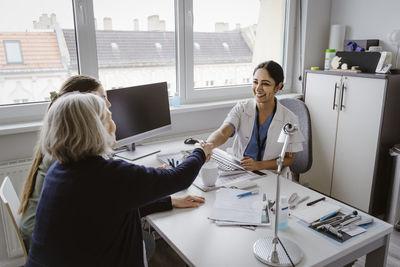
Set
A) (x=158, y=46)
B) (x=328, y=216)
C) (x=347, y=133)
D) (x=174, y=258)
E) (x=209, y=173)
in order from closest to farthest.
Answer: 1. (x=328, y=216)
2. (x=209, y=173)
3. (x=174, y=258)
4. (x=158, y=46)
5. (x=347, y=133)

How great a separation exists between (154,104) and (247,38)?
59.3 inches

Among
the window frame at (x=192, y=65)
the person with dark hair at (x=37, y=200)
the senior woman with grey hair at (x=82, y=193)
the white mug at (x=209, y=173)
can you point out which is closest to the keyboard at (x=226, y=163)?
A: the white mug at (x=209, y=173)

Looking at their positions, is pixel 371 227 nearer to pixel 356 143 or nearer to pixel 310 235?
pixel 310 235

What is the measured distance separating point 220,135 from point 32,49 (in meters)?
1.37

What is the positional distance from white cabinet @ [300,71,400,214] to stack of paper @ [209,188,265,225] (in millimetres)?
1595

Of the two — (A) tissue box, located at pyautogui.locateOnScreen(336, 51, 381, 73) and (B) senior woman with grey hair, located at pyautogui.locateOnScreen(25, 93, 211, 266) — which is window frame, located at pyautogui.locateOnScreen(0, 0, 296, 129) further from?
(B) senior woman with grey hair, located at pyautogui.locateOnScreen(25, 93, 211, 266)

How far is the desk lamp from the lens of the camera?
1042 mm

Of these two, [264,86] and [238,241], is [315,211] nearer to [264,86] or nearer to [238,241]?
[238,241]

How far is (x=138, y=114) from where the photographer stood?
202cm

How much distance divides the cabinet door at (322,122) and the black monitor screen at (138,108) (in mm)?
1560

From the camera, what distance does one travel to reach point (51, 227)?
1.02 m

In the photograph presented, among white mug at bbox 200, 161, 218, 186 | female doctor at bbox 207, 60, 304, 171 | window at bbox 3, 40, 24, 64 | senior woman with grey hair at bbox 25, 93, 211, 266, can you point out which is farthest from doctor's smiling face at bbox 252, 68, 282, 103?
window at bbox 3, 40, 24, 64

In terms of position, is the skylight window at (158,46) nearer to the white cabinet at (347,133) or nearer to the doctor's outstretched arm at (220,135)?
the doctor's outstretched arm at (220,135)

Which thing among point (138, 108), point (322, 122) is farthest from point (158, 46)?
point (322, 122)
